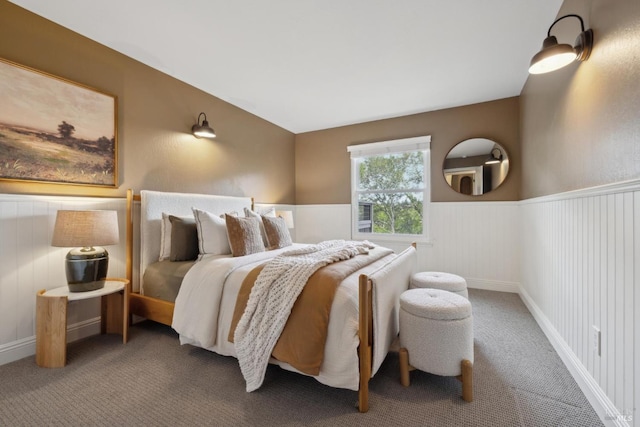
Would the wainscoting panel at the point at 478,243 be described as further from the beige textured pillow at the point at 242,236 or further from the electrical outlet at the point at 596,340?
the beige textured pillow at the point at 242,236

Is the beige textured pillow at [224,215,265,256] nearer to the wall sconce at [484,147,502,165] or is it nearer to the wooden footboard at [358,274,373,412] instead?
the wooden footboard at [358,274,373,412]

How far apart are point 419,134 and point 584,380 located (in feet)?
10.5

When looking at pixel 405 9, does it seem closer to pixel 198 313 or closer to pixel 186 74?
pixel 186 74

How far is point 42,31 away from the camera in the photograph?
204 cm

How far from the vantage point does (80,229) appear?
190cm

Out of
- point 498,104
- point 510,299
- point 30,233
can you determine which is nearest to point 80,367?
point 30,233

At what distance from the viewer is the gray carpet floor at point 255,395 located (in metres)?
1.38

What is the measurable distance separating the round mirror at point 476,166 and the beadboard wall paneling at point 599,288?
1.37 m

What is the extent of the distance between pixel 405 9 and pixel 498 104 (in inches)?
90.2

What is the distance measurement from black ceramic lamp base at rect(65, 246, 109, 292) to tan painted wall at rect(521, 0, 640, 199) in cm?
318

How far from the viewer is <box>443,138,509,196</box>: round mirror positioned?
11.6 ft

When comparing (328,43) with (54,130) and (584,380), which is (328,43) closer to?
(54,130)

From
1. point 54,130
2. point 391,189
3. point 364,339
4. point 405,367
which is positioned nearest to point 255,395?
point 364,339

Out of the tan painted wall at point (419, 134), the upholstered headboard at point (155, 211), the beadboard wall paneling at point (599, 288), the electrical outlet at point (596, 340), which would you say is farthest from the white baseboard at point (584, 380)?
the upholstered headboard at point (155, 211)
